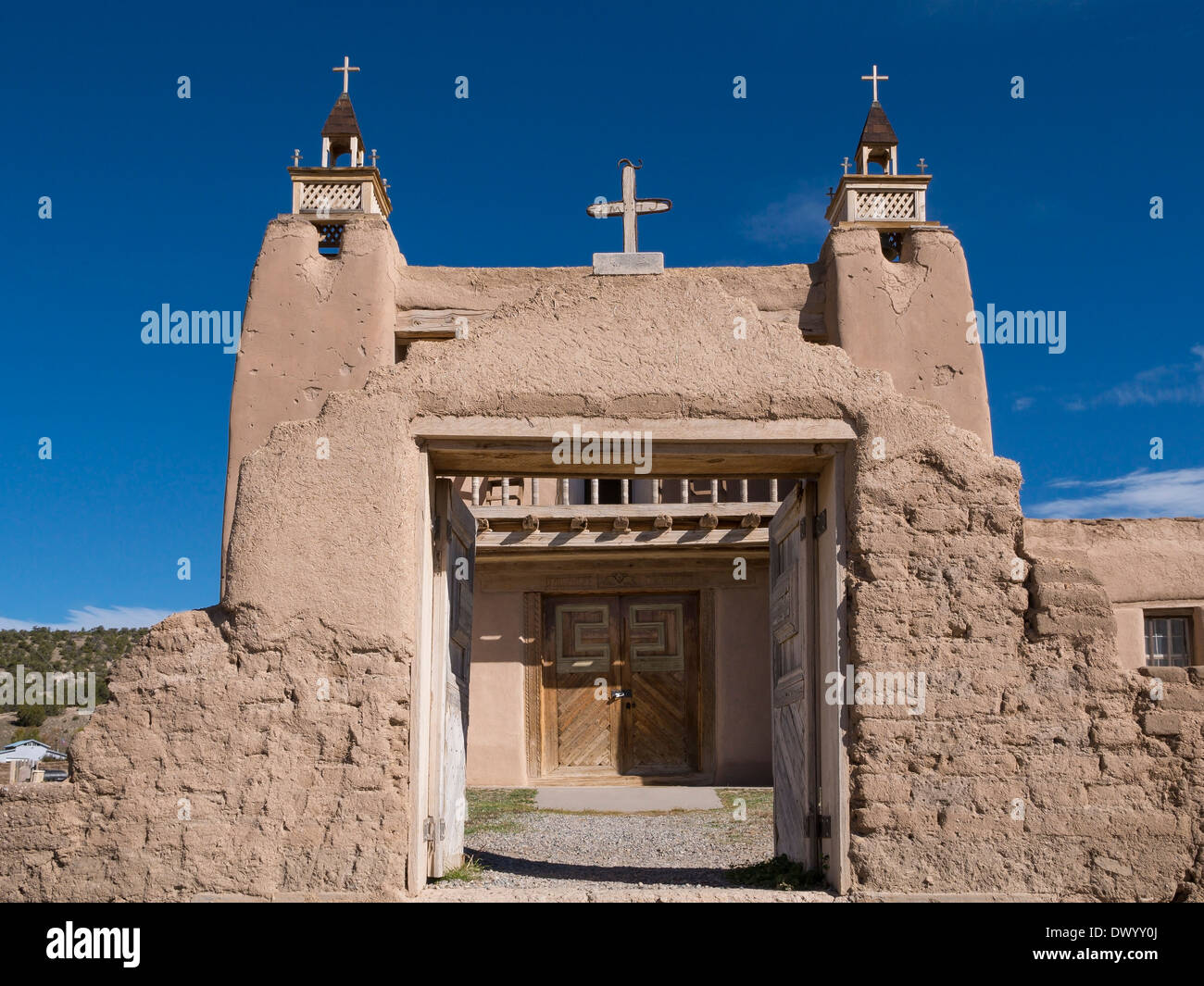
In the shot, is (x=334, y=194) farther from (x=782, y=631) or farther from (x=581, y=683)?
(x=581, y=683)

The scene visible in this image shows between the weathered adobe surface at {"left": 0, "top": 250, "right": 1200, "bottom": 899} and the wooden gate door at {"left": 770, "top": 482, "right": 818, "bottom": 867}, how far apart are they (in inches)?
24.6

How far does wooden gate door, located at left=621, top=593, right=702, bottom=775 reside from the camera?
1511 cm

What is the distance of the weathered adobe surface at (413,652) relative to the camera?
19.3 ft

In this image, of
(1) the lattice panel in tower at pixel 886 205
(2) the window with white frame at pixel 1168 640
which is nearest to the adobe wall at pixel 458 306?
(1) the lattice panel in tower at pixel 886 205

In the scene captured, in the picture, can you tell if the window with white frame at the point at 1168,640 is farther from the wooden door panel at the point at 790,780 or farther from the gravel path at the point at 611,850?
the wooden door panel at the point at 790,780

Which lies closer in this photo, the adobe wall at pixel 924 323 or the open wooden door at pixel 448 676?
the open wooden door at pixel 448 676

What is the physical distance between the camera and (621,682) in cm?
1522

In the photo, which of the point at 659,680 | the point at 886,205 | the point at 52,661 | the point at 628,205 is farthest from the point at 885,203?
the point at 52,661

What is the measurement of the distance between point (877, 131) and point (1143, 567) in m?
5.01

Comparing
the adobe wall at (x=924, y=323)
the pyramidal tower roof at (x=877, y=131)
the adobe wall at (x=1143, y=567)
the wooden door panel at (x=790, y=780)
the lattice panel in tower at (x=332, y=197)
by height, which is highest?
the pyramidal tower roof at (x=877, y=131)

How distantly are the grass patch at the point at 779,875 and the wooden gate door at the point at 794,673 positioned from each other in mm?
65

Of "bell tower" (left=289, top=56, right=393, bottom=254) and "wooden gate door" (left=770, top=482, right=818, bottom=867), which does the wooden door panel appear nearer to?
"wooden gate door" (left=770, top=482, right=818, bottom=867)

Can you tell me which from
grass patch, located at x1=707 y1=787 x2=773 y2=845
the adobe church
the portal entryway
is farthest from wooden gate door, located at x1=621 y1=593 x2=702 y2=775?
Answer: the adobe church
